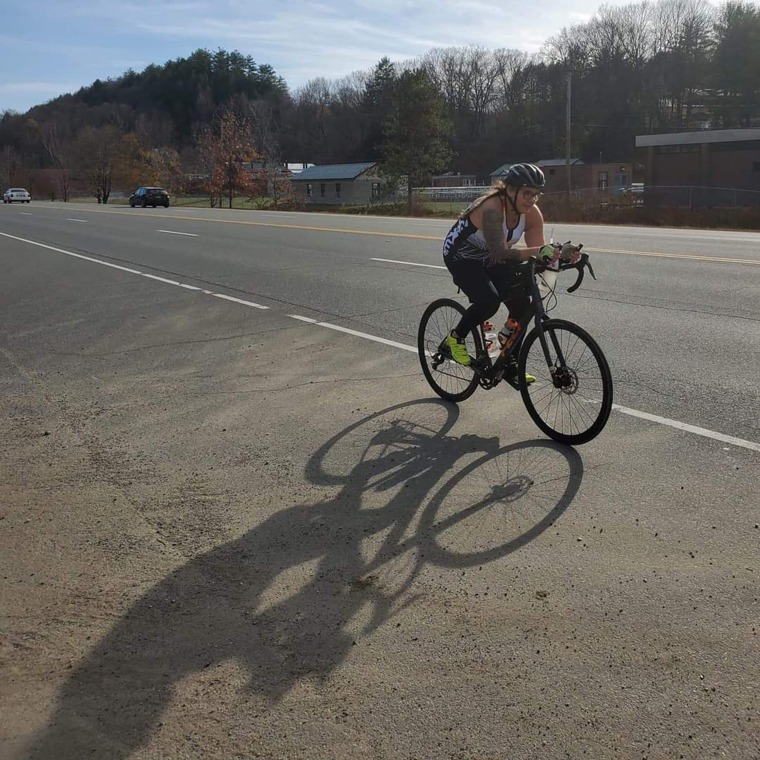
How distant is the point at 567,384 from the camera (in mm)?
5359

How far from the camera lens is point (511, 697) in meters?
2.88

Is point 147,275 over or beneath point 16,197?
beneath

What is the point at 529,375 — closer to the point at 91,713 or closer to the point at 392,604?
the point at 392,604

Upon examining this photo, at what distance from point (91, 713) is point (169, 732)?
1.04ft

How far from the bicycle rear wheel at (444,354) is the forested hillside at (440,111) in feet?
189

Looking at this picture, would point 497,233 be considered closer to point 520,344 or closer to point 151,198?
point 520,344

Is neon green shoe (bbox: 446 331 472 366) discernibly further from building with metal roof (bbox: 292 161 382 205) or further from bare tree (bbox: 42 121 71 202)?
bare tree (bbox: 42 121 71 202)

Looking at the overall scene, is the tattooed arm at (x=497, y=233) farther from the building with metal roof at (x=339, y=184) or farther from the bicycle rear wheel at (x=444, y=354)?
the building with metal roof at (x=339, y=184)

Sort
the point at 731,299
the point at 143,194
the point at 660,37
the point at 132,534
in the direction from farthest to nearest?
the point at 660,37 → the point at 143,194 → the point at 731,299 → the point at 132,534

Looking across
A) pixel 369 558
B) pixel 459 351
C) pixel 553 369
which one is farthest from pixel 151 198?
pixel 369 558

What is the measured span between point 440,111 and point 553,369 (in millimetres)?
60727

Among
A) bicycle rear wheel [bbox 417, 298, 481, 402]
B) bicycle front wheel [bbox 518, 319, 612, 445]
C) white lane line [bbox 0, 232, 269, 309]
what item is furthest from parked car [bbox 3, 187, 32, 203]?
bicycle front wheel [bbox 518, 319, 612, 445]

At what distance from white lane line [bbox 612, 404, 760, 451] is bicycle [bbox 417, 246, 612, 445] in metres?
0.74

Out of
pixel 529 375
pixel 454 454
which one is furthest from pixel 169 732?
pixel 529 375
